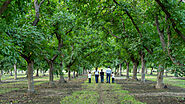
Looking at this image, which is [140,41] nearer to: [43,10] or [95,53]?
[43,10]

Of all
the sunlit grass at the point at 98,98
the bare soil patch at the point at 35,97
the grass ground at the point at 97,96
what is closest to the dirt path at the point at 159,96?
the grass ground at the point at 97,96

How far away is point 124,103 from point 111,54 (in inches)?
989

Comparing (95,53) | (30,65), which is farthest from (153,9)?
(95,53)

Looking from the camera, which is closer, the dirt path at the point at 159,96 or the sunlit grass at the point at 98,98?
the sunlit grass at the point at 98,98

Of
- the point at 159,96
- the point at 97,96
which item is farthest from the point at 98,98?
the point at 159,96

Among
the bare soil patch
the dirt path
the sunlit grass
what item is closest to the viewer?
the sunlit grass

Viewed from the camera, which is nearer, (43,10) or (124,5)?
(124,5)

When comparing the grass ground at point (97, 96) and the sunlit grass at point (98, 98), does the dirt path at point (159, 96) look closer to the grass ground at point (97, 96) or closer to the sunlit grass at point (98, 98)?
the grass ground at point (97, 96)

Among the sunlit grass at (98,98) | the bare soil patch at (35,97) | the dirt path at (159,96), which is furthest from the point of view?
the bare soil patch at (35,97)

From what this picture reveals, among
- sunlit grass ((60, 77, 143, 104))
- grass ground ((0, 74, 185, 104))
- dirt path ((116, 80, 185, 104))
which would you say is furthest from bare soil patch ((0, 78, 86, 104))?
dirt path ((116, 80, 185, 104))

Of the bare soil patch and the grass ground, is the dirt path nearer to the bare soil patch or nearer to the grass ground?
the grass ground

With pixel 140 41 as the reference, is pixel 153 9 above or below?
above

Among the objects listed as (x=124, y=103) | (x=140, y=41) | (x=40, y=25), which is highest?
(x=40, y=25)

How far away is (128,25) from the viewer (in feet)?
65.3
